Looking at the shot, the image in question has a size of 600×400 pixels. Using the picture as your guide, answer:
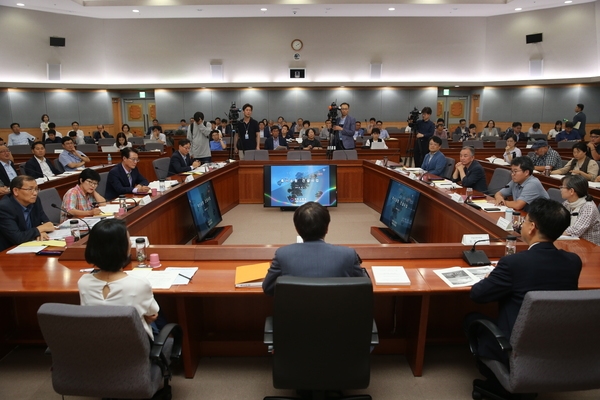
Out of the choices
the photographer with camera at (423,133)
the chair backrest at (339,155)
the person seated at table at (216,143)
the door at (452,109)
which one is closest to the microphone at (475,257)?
the chair backrest at (339,155)

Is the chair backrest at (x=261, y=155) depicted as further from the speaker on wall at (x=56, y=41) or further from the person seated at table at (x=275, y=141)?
the speaker on wall at (x=56, y=41)

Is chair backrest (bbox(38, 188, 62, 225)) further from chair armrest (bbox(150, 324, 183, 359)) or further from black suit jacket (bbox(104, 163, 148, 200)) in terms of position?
chair armrest (bbox(150, 324, 183, 359))

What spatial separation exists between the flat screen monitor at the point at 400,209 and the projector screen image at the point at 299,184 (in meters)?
1.45

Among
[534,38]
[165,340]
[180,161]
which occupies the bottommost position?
[165,340]

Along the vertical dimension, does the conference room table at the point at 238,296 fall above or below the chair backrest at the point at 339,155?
below

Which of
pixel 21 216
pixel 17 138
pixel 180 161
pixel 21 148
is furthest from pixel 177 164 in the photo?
pixel 17 138

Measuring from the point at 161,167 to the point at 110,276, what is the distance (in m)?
4.62

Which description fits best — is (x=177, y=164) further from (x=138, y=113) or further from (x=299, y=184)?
(x=138, y=113)

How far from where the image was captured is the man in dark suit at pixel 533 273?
1.98 m

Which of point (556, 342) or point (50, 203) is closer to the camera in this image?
point (556, 342)

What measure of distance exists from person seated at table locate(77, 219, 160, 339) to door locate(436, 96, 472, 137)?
1504 centimetres

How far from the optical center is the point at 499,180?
552 cm

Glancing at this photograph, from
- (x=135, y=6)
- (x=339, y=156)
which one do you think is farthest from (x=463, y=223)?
(x=135, y=6)

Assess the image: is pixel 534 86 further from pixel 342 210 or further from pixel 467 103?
pixel 342 210
